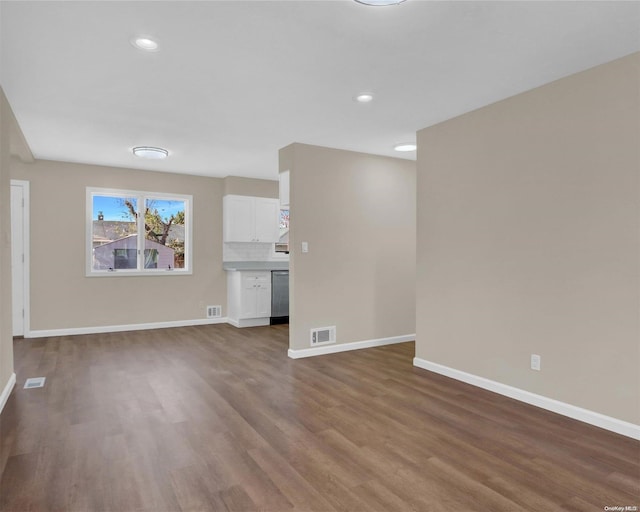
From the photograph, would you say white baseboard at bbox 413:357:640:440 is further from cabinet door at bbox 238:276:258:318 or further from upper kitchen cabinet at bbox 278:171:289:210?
cabinet door at bbox 238:276:258:318

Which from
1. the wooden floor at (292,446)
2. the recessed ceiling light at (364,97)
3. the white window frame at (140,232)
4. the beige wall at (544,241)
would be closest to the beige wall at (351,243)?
the wooden floor at (292,446)

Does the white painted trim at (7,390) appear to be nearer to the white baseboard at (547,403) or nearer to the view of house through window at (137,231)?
the view of house through window at (137,231)

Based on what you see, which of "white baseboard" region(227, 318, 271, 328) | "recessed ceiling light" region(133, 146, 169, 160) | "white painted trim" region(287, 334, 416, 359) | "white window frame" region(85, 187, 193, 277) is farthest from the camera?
"white baseboard" region(227, 318, 271, 328)

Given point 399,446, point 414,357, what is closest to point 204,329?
point 414,357

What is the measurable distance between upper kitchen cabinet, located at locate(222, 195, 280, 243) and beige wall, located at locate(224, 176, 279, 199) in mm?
80

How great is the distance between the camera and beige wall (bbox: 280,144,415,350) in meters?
4.78

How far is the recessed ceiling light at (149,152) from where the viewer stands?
507 centimetres

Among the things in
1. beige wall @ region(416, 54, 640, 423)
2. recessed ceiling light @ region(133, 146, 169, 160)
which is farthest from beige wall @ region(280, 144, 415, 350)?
recessed ceiling light @ region(133, 146, 169, 160)

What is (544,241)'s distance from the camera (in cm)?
320

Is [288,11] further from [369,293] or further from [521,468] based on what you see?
[369,293]

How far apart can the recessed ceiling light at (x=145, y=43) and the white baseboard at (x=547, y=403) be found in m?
3.64

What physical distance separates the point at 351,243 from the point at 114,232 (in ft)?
12.4

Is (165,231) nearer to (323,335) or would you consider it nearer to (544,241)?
(323,335)

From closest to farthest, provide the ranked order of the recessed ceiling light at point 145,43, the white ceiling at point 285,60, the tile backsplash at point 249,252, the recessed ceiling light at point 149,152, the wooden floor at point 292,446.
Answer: the wooden floor at point 292,446 < the white ceiling at point 285,60 < the recessed ceiling light at point 145,43 < the recessed ceiling light at point 149,152 < the tile backsplash at point 249,252
